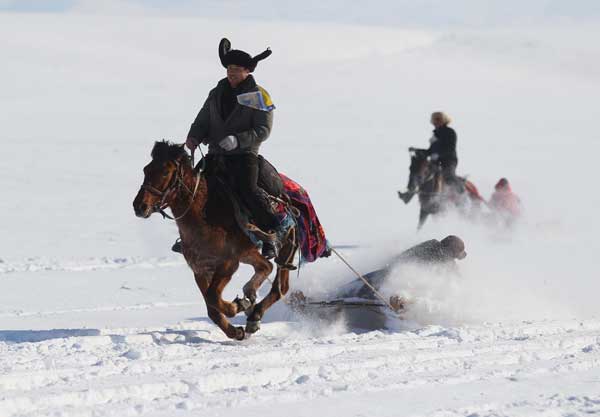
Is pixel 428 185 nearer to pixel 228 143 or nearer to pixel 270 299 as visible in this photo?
pixel 270 299

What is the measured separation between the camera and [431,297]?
31.0 ft

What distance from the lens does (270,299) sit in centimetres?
880

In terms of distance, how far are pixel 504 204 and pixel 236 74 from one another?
1082cm

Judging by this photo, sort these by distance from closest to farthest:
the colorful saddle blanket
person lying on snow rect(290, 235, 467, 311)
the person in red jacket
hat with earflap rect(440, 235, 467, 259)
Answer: the colorful saddle blanket < person lying on snow rect(290, 235, 467, 311) < hat with earflap rect(440, 235, 467, 259) < the person in red jacket

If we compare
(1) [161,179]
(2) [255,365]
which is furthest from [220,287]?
(2) [255,365]

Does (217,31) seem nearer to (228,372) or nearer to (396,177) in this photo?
(396,177)

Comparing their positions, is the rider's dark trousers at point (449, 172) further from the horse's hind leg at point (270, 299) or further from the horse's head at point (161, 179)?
the horse's head at point (161, 179)

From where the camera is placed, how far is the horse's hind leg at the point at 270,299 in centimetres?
838

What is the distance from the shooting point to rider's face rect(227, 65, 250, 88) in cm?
823

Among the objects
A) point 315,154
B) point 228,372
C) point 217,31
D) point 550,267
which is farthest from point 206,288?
point 217,31

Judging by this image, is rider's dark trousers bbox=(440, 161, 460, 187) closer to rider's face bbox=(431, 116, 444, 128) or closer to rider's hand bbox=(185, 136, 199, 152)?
rider's face bbox=(431, 116, 444, 128)

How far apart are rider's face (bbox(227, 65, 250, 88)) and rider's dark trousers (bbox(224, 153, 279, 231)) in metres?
0.59

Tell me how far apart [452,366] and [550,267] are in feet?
→ 20.3

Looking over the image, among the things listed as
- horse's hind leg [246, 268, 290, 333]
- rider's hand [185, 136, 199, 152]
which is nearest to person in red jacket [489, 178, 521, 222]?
horse's hind leg [246, 268, 290, 333]
